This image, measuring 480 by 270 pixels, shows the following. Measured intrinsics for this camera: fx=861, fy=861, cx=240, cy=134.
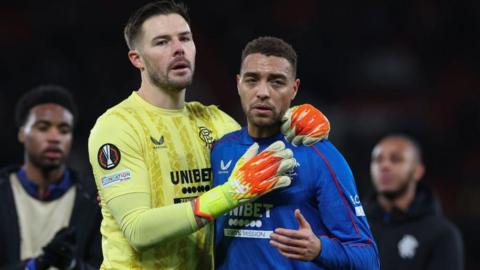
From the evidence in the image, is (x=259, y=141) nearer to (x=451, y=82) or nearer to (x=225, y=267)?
(x=225, y=267)

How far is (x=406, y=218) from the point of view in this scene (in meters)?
6.23

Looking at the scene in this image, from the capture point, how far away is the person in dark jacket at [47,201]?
17.0 feet

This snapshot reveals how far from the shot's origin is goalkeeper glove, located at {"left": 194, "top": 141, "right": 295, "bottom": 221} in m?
3.41

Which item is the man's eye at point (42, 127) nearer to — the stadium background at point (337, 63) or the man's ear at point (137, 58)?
the man's ear at point (137, 58)

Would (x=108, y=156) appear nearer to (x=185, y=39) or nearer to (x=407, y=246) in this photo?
(x=185, y=39)

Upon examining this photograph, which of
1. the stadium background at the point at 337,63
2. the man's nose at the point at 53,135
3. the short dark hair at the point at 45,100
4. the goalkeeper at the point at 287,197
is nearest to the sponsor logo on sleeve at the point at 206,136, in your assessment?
the goalkeeper at the point at 287,197

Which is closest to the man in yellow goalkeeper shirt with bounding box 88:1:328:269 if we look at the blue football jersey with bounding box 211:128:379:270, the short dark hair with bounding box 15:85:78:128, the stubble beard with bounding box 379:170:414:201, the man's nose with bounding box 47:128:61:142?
the blue football jersey with bounding box 211:128:379:270

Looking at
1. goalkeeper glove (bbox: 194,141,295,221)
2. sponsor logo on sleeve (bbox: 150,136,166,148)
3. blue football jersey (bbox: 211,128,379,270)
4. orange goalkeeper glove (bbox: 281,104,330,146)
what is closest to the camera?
goalkeeper glove (bbox: 194,141,295,221)

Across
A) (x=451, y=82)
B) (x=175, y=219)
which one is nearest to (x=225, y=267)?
(x=175, y=219)

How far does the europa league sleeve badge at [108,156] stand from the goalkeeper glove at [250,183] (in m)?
0.43

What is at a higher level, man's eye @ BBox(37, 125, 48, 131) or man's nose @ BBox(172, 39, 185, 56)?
man's eye @ BBox(37, 125, 48, 131)

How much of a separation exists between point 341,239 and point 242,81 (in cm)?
82

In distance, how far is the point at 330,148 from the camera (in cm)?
368

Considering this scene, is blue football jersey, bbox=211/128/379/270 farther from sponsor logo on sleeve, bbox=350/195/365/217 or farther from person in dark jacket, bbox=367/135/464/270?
person in dark jacket, bbox=367/135/464/270
